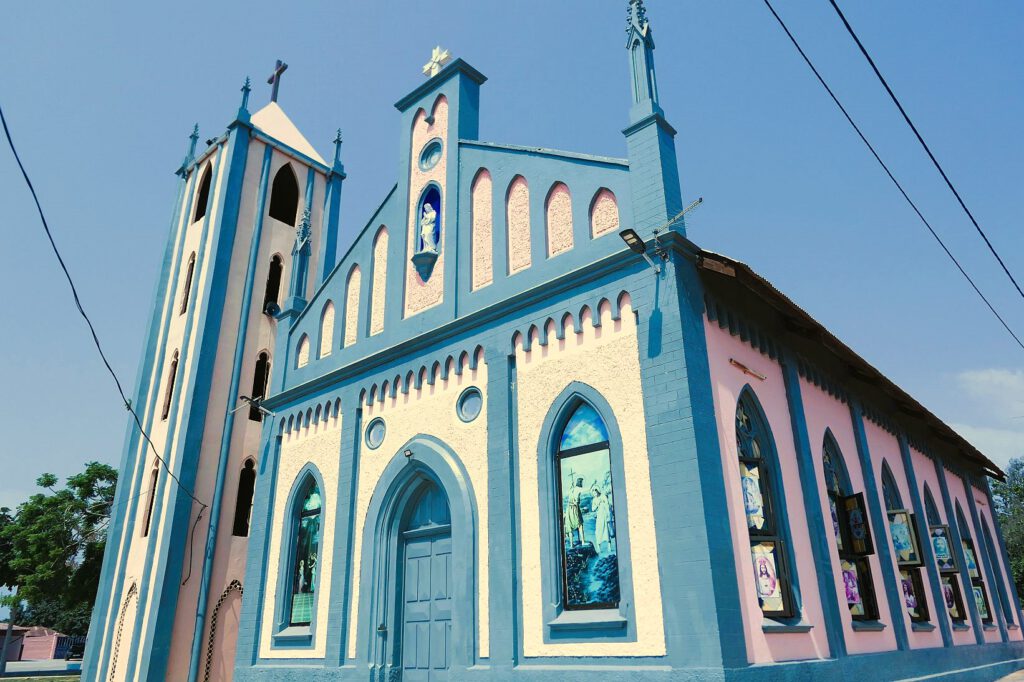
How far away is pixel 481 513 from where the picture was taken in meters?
10.3

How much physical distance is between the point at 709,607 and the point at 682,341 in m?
2.96

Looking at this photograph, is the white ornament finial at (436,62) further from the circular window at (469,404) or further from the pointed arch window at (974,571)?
the pointed arch window at (974,571)

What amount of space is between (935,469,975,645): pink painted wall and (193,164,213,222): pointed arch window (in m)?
21.5

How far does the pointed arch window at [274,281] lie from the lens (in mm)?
20766

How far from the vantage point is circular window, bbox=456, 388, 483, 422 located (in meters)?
10.9

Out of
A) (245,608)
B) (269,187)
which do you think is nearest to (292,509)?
(245,608)

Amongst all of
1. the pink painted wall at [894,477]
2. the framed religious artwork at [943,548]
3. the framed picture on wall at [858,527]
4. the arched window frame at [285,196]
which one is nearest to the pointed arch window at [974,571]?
the framed religious artwork at [943,548]

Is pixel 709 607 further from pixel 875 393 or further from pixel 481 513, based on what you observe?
pixel 875 393

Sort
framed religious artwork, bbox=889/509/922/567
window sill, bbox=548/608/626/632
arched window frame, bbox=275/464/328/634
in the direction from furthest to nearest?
framed religious artwork, bbox=889/509/922/567 < arched window frame, bbox=275/464/328/634 < window sill, bbox=548/608/626/632

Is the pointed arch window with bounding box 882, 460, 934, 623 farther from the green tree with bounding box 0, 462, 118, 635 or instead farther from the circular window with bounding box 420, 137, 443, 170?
the green tree with bounding box 0, 462, 118, 635

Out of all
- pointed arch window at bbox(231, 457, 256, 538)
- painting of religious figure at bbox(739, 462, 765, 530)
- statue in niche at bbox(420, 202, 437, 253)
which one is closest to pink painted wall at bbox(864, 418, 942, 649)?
painting of religious figure at bbox(739, 462, 765, 530)

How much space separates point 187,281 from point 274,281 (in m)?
2.50

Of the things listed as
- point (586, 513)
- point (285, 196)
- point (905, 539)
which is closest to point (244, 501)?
point (285, 196)

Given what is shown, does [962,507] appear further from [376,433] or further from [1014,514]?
[1014,514]
